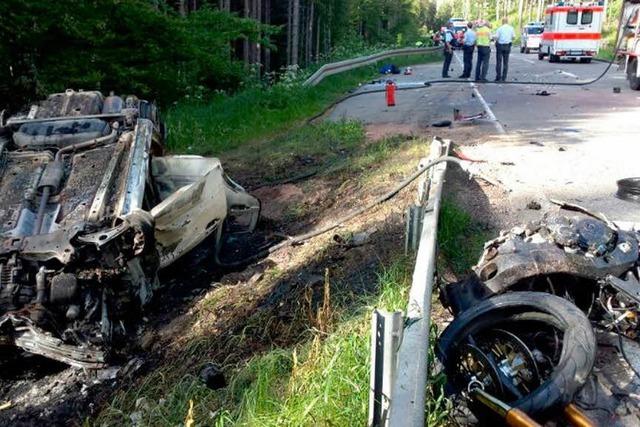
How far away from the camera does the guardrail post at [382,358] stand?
2.07 meters

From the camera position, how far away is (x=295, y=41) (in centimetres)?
2308

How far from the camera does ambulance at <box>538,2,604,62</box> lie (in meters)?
26.8

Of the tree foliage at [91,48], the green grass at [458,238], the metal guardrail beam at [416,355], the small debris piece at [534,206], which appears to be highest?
the tree foliage at [91,48]

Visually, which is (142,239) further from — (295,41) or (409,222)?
(295,41)

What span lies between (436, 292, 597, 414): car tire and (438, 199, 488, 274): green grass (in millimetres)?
1560

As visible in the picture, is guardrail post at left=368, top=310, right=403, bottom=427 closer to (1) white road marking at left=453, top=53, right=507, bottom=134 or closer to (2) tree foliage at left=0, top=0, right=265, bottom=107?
(1) white road marking at left=453, top=53, right=507, bottom=134

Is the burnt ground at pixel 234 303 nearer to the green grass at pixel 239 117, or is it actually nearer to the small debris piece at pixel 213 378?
the small debris piece at pixel 213 378

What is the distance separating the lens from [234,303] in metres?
5.01

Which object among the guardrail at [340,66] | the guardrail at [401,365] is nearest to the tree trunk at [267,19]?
the guardrail at [340,66]

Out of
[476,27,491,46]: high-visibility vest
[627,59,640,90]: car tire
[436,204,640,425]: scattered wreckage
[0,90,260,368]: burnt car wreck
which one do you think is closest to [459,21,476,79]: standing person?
[476,27,491,46]: high-visibility vest

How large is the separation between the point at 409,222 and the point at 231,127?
7977 mm

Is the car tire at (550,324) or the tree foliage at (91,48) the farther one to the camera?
the tree foliage at (91,48)

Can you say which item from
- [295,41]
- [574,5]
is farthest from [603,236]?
[574,5]

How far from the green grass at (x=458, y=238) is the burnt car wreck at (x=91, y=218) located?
2159 millimetres
